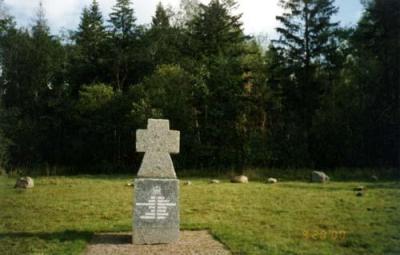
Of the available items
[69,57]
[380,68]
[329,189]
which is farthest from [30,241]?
[69,57]

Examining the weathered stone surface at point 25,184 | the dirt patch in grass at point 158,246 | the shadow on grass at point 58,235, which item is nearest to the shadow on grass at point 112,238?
the dirt patch in grass at point 158,246

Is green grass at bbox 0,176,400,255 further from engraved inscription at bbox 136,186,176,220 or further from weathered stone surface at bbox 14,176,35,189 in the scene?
engraved inscription at bbox 136,186,176,220

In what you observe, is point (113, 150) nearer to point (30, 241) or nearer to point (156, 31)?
point (156, 31)

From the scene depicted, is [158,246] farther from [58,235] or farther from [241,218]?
[241,218]

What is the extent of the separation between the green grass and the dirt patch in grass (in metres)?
0.21

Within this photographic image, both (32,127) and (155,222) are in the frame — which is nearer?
(155,222)

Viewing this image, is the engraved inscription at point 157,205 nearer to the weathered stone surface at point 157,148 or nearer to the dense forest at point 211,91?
the weathered stone surface at point 157,148

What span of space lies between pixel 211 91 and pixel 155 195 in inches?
937

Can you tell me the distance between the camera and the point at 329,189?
17859 mm

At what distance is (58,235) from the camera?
32.2ft

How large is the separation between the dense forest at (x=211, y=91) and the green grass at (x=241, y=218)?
44.7 ft

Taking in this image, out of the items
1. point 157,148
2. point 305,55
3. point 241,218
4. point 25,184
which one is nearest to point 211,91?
point 305,55

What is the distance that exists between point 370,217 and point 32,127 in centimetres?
3091
